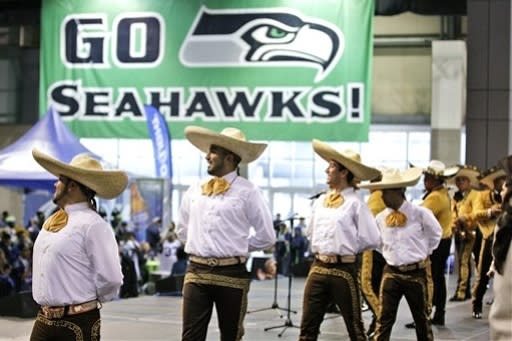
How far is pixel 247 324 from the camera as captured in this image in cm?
1327

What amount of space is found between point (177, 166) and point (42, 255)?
2928 centimetres

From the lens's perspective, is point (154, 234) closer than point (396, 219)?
No

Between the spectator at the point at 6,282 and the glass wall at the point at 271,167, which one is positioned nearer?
→ the spectator at the point at 6,282

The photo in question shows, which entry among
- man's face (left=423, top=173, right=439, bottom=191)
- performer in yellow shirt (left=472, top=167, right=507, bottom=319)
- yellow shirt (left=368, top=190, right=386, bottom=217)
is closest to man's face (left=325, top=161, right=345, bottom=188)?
yellow shirt (left=368, top=190, right=386, bottom=217)

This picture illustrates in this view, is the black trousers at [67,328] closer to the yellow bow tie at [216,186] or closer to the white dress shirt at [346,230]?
the yellow bow tie at [216,186]

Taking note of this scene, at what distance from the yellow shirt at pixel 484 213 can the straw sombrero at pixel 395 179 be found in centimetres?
397

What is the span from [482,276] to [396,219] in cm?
452

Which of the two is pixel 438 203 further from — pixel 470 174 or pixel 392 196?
pixel 470 174

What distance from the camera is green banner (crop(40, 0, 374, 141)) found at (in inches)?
820

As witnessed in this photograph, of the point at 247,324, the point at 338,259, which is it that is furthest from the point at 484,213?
the point at 338,259

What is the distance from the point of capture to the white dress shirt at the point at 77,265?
6242 millimetres

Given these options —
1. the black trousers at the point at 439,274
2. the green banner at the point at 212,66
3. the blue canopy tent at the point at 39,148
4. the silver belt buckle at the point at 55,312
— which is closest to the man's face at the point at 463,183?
the black trousers at the point at 439,274

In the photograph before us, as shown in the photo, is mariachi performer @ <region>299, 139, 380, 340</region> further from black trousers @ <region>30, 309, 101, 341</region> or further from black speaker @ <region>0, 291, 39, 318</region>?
black speaker @ <region>0, 291, 39, 318</region>

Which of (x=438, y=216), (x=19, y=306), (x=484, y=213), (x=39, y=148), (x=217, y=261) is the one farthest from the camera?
(x=39, y=148)
